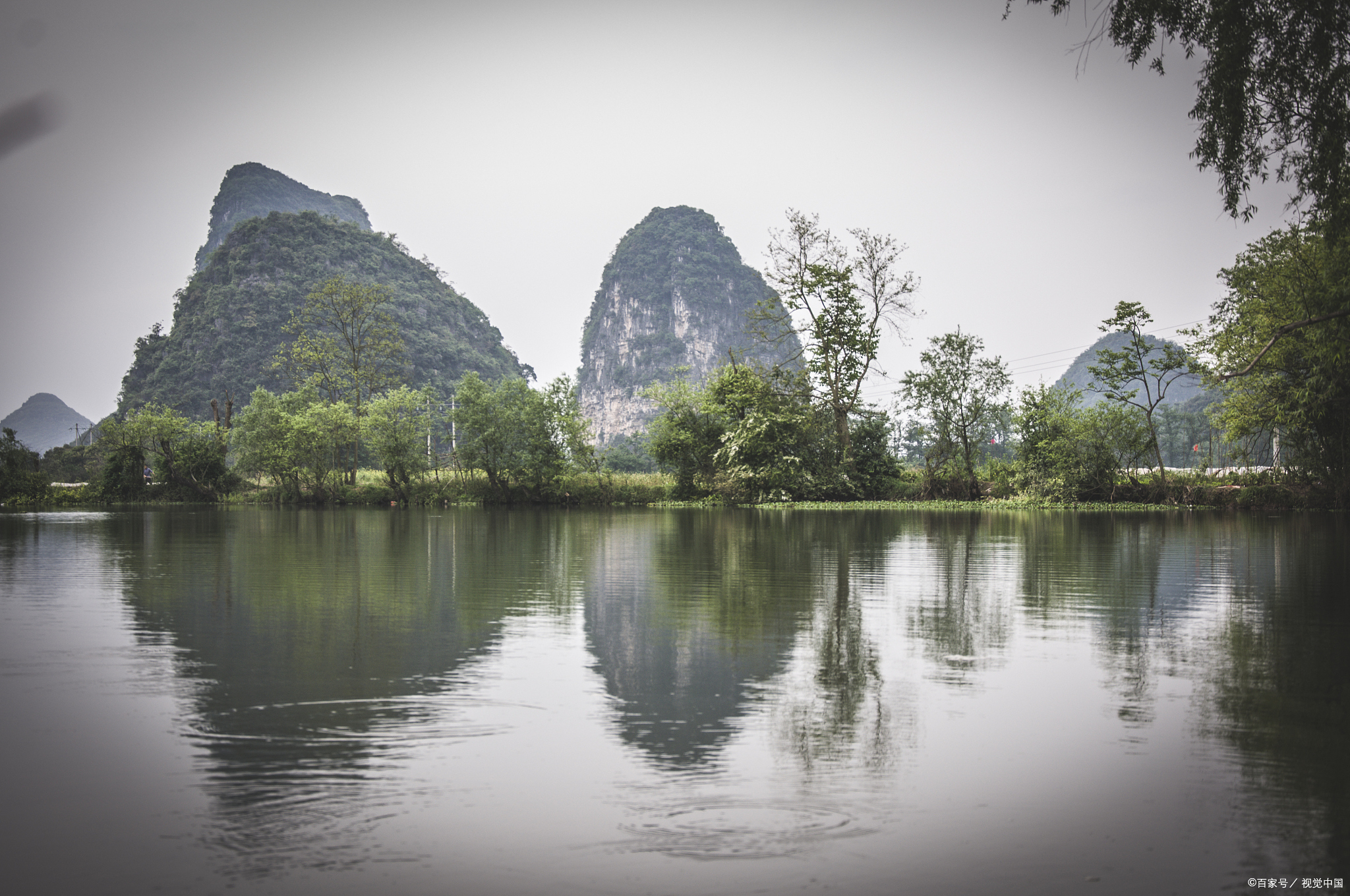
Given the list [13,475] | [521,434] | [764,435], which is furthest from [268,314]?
[764,435]

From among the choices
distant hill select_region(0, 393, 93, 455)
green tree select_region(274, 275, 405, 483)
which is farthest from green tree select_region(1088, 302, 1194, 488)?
distant hill select_region(0, 393, 93, 455)

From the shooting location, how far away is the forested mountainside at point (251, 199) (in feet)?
566

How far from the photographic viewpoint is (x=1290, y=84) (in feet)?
30.5

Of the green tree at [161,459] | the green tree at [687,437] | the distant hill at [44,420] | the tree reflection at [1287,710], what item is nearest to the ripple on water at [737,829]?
the tree reflection at [1287,710]

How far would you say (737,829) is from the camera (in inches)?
117

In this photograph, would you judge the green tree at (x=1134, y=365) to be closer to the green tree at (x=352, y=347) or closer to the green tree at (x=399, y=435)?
the green tree at (x=399, y=435)

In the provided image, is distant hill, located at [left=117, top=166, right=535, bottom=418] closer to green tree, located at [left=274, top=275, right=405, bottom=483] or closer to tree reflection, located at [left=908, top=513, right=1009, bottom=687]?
green tree, located at [left=274, top=275, right=405, bottom=483]

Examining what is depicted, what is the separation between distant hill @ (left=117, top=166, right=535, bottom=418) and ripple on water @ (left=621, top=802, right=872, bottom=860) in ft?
319

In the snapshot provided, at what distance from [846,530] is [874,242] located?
2071 centimetres

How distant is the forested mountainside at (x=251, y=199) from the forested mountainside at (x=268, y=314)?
5552cm

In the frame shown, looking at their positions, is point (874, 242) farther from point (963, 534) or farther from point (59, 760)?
point (59, 760)

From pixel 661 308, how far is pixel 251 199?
276 feet

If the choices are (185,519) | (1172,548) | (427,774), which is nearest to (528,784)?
(427,774)

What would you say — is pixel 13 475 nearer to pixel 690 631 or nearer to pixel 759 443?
pixel 759 443
